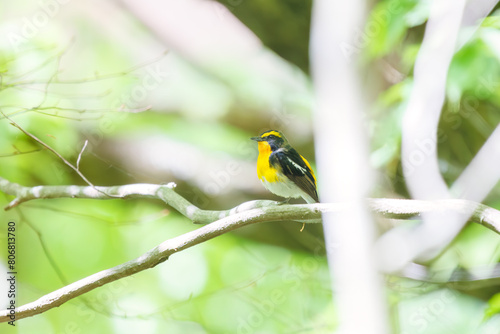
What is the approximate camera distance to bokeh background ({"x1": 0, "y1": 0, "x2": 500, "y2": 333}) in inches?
55.0

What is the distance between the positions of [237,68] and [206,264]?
0.68m

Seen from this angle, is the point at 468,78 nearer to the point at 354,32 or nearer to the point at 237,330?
the point at 354,32

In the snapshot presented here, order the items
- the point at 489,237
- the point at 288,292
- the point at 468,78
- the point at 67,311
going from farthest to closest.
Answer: the point at 288,292 < the point at 489,237 < the point at 67,311 < the point at 468,78

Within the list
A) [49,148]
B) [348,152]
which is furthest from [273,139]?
[49,148]

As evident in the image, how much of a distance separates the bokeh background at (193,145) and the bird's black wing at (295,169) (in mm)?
210

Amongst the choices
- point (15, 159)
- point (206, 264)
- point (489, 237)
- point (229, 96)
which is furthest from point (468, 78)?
point (15, 159)

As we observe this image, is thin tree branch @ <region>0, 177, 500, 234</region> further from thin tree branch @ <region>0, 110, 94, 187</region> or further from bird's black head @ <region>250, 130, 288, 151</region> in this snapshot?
bird's black head @ <region>250, 130, 288, 151</region>

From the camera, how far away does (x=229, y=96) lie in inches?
62.2

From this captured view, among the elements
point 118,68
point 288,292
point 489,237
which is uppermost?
point 118,68

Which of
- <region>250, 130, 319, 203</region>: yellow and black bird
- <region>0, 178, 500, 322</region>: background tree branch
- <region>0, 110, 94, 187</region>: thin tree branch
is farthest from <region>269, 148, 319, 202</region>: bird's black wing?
<region>0, 110, 94, 187</region>: thin tree branch

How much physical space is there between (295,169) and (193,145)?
0.44 m

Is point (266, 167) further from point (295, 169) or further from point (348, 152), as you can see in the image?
point (348, 152)

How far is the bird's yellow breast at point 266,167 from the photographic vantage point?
122cm

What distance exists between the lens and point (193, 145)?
1.55 metres
